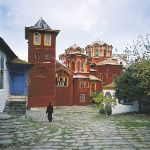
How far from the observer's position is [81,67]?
34188 millimetres

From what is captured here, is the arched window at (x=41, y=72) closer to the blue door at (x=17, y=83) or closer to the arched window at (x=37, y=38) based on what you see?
the arched window at (x=37, y=38)

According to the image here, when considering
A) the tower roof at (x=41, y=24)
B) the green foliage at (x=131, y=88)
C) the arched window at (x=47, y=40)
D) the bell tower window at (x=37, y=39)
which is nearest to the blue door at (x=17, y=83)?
the green foliage at (x=131, y=88)

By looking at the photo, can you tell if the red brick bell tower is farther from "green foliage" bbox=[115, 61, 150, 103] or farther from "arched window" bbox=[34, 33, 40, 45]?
"green foliage" bbox=[115, 61, 150, 103]

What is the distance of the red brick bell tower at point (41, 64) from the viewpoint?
25.4 metres

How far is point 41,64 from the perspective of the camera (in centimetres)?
2591

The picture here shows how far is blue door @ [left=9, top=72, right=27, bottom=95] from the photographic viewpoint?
1691 cm

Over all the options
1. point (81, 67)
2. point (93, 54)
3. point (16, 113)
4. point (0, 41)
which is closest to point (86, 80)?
point (81, 67)

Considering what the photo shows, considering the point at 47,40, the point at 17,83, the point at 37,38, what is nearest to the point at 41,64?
the point at 47,40

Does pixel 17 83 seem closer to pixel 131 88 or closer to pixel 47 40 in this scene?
pixel 47 40

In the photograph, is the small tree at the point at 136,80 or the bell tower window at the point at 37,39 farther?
the bell tower window at the point at 37,39

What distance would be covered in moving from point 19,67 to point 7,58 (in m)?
2.01

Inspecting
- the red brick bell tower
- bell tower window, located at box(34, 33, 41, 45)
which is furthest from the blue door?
bell tower window, located at box(34, 33, 41, 45)

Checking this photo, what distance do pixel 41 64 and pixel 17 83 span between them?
9096mm

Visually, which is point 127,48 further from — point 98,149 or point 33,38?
point 33,38
